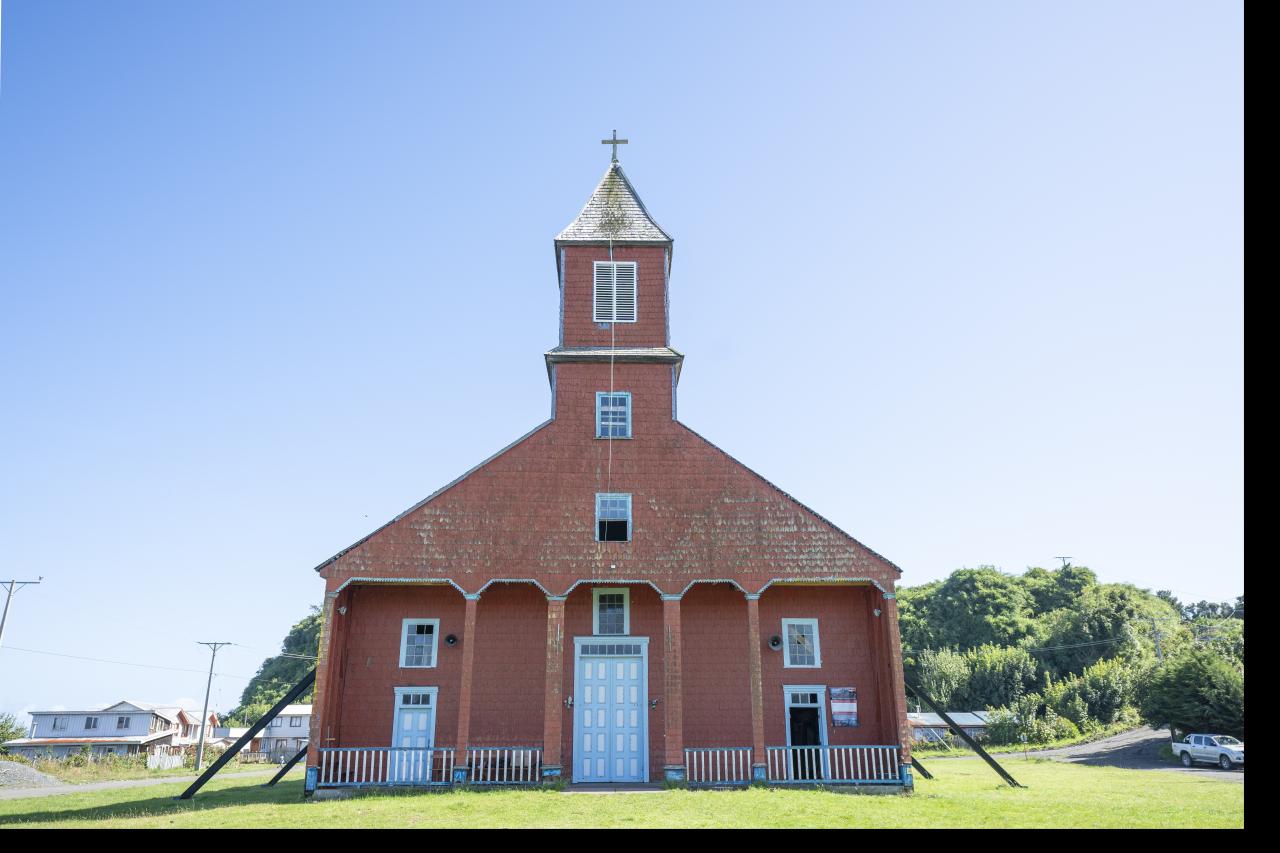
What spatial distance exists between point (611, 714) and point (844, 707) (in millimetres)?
5807

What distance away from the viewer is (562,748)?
20172mm

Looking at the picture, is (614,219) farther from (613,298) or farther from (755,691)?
(755,691)

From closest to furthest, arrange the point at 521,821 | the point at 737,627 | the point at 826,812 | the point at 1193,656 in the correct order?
the point at 521,821 < the point at 826,812 < the point at 737,627 < the point at 1193,656

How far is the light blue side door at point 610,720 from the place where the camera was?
20.1m

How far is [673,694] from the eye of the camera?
1948 centimetres

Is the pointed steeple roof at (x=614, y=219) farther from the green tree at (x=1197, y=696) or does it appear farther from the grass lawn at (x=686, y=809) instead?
the green tree at (x=1197, y=696)

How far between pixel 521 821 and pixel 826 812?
16.8ft

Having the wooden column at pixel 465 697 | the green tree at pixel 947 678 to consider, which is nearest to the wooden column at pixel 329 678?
the wooden column at pixel 465 697

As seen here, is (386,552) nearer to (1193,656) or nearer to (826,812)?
(826,812)

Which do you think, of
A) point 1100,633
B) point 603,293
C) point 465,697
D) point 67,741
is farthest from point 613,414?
point 67,741

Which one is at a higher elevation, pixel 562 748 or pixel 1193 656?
pixel 1193 656

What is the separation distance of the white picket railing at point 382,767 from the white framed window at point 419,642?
227 centimetres
